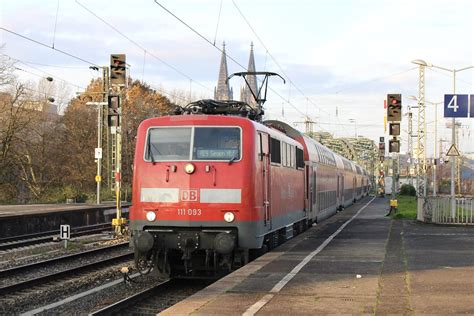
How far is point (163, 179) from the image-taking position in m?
11.0

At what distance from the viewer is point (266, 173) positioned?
39.7ft

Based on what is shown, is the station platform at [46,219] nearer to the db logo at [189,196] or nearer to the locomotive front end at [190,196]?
the locomotive front end at [190,196]

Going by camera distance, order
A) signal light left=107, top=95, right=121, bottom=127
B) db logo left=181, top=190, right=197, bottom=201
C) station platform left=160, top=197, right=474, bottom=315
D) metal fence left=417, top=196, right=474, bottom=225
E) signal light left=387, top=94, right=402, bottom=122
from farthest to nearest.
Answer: signal light left=387, top=94, right=402, bottom=122, metal fence left=417, top=196, right=474, bottom=225, signal light left=107, top=95, right=121, bottom=127, db logo left=181, top=190, right=197, bottom=201, station platform left=160, top=197, right=474, bottom=315

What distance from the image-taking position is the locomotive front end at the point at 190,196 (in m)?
10.7

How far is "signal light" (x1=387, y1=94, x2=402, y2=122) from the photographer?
2177 centimetres

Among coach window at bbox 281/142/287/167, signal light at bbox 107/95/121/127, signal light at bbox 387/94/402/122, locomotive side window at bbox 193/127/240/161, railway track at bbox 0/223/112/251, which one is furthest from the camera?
signal light at bbox 387/94/402/122

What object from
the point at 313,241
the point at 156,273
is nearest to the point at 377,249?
the point at 313,241

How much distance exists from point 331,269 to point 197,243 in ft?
7.89

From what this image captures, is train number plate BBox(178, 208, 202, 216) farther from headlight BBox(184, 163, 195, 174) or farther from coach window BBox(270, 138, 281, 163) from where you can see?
coach window BBox(270, 138, 281, 163)

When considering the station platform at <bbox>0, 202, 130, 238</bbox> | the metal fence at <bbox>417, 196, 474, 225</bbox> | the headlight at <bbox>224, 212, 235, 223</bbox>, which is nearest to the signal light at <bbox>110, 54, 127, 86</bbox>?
the station platform at <bbox>0, 202, 130, 238</bbox>

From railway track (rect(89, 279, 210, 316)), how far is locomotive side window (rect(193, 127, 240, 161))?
2.49 meters

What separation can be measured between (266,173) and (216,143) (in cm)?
146

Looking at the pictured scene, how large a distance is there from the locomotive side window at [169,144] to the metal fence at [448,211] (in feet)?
44.2

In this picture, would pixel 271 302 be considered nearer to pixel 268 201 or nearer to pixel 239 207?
pixel 239 207
